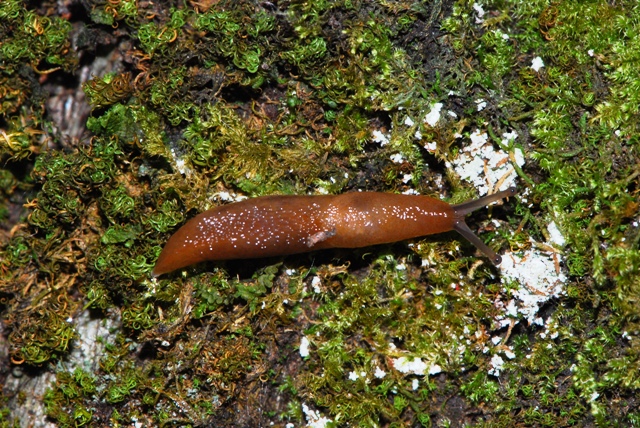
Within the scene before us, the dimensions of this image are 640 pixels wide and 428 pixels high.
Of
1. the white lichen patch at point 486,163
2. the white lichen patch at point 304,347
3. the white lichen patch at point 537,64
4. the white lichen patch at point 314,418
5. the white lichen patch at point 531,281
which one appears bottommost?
the white lichen patch at point 314,418

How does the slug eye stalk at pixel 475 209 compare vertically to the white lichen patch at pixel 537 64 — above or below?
below

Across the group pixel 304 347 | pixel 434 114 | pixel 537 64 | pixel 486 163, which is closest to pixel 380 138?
pixel 434 114

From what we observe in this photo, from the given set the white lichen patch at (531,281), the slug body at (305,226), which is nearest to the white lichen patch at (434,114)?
the slug body at (305,226)

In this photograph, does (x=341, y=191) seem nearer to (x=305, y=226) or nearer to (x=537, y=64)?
(x=305, y=226)

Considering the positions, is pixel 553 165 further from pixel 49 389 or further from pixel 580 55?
pixel 49 389

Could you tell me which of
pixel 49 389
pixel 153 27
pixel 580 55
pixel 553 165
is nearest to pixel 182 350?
pixel 49 389

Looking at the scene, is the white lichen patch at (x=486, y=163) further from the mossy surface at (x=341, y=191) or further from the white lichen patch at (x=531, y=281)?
the white lichen patch at (x=531, y=281)
